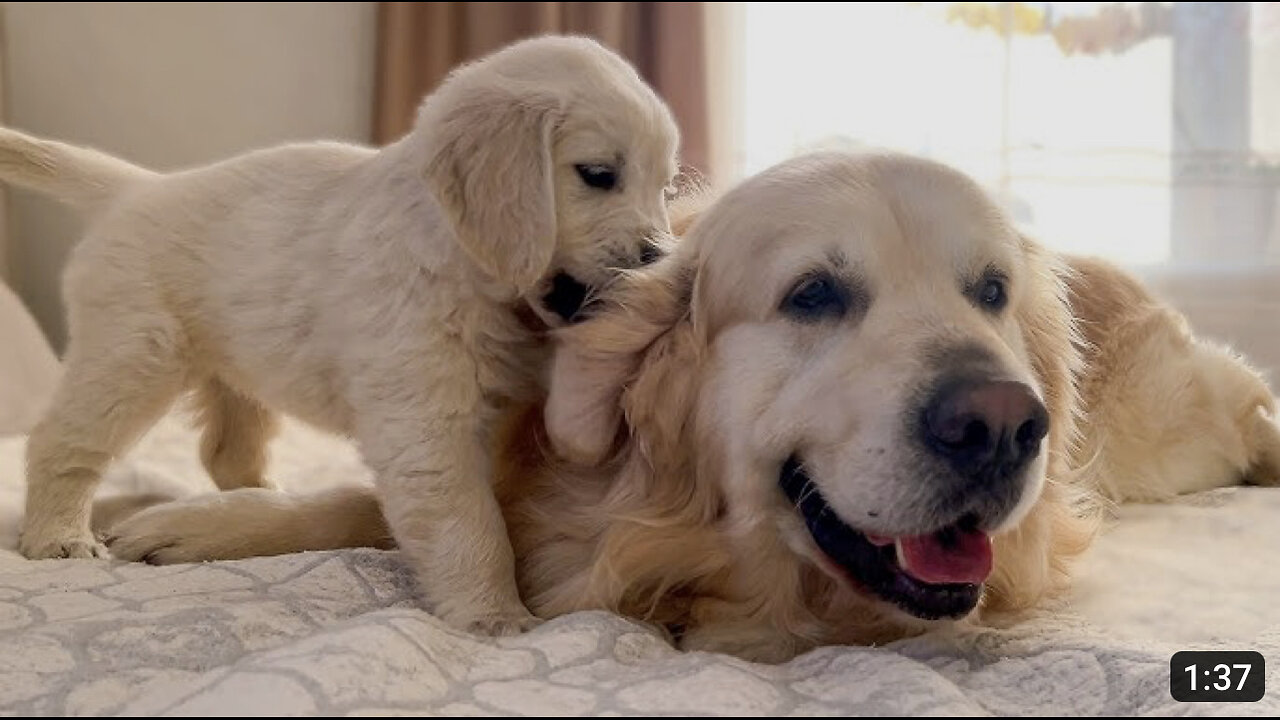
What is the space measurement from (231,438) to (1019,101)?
2846 mm

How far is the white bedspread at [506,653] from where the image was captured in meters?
1.05

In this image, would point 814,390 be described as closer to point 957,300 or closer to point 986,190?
point 957,300

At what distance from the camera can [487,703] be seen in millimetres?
1066

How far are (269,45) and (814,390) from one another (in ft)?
11.4

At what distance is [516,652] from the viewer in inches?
48.3

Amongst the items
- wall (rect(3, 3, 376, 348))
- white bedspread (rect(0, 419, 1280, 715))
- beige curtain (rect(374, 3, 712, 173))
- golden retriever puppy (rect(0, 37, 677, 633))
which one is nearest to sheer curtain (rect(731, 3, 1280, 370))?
beige curtain (rect(374, 3, 712, 173))

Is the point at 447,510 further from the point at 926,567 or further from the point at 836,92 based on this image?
the point at 836,92

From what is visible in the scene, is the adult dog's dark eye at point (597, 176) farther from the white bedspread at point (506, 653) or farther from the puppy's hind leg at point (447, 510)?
the white bedspread at point (506, 653)

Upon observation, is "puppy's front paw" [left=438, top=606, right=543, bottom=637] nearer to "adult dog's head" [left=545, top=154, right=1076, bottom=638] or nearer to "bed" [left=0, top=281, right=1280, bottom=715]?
"bed" [left=0, top=281, right=1280, bottom=715]

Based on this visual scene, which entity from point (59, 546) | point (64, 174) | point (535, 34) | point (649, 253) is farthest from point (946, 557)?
point (535, 34)

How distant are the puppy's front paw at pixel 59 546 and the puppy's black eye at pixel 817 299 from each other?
947 millimetres

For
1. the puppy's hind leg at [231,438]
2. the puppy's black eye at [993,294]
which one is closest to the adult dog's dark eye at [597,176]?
the puppy's black eye at [993,294]

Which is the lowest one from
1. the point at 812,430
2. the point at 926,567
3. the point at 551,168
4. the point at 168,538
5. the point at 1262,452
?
the point at 1262,452

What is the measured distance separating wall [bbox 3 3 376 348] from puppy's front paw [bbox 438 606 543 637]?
10.2 ft
